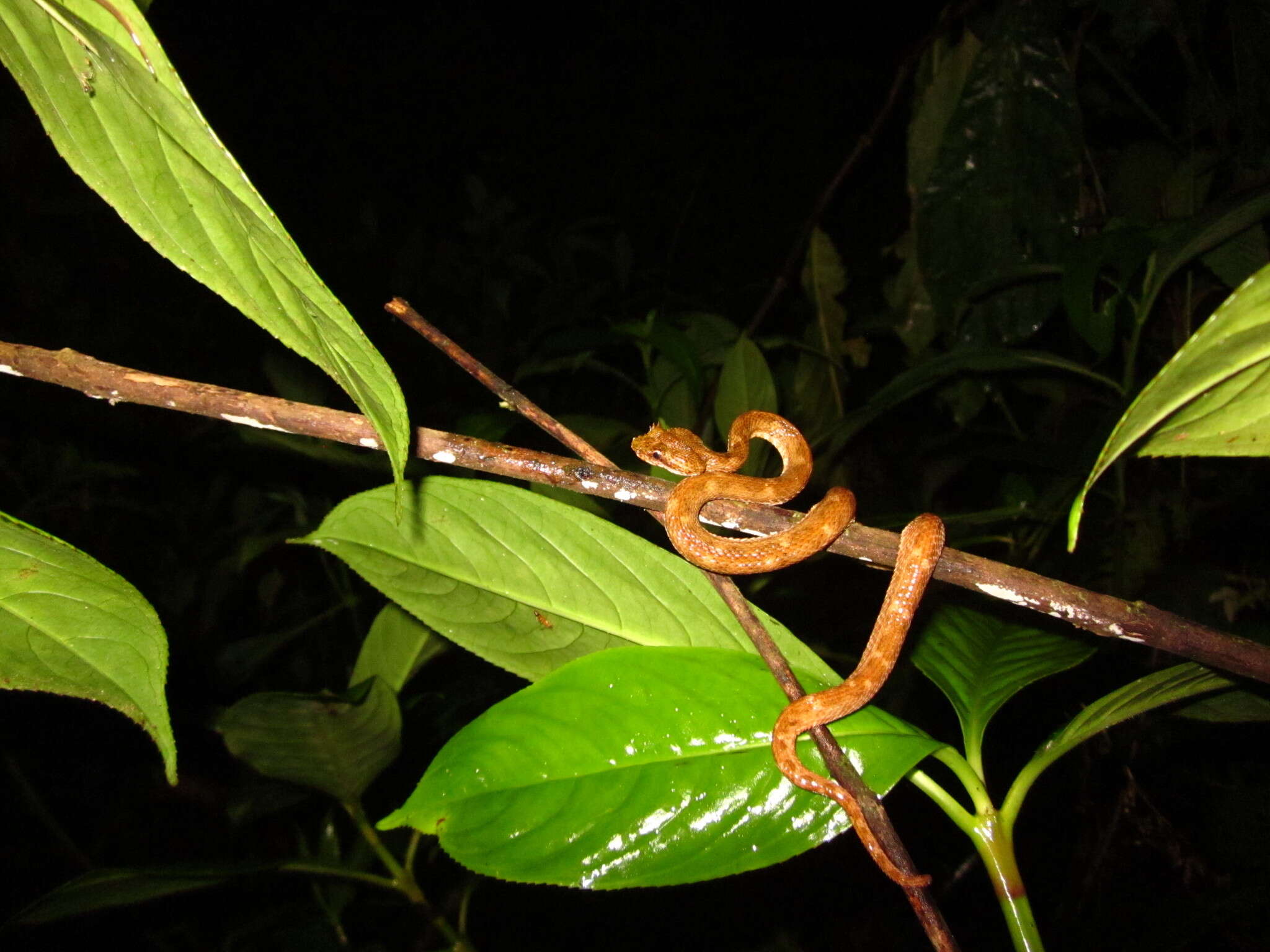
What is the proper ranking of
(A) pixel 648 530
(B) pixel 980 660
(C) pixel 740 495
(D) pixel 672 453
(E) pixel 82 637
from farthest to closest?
(A) pixel 648 530 < (D) pixel 672 453 < (C) pixel 740 495 < (B) pixel 980 660 < (E) pixel 82 637

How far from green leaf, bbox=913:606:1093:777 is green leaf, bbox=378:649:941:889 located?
199mm

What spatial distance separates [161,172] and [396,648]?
73.0 inches

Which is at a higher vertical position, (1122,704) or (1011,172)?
(1011,172)

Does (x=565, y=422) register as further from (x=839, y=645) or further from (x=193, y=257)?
(x=193, y=257)

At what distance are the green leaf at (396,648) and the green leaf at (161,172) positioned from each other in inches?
68.9

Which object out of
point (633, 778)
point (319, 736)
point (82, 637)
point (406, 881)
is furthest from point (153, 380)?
point (406, 881)

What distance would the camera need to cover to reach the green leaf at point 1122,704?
137 centimetres

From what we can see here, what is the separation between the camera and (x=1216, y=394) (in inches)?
27.8

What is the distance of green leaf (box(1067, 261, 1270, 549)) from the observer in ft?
1.99

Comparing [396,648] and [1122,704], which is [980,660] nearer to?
[1122,704]

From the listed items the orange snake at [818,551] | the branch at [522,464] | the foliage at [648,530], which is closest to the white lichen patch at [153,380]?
the branch at [522,464]

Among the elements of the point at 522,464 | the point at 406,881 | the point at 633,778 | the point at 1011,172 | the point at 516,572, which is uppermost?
the point at 1011,172

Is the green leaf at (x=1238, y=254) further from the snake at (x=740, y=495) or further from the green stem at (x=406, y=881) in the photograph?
the green stem at (x=406, y=881)

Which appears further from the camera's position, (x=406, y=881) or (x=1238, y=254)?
(x=1238, y=254)
